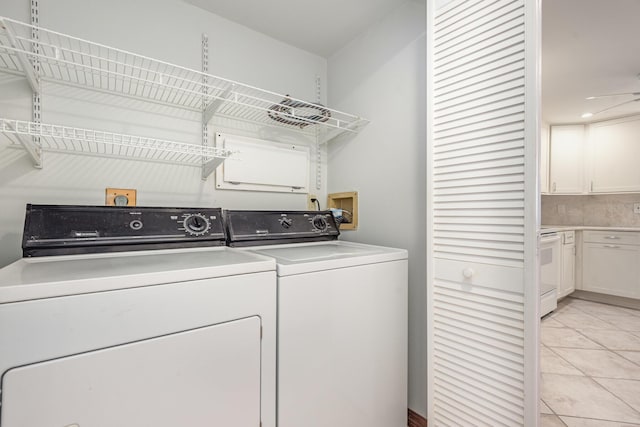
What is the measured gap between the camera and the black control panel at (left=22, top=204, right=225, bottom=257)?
1.09m

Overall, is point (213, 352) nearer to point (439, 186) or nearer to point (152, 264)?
point (152, 264)

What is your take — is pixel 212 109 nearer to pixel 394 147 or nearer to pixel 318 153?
pixel 318 153

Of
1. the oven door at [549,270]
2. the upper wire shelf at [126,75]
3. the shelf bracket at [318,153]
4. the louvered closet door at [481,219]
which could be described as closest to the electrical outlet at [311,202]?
the shelf bracket at [318,153]

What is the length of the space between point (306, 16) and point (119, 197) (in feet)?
5.14

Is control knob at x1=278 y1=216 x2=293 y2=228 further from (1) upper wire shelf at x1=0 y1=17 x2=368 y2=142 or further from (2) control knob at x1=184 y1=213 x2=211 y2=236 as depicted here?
(1) upper wire shelf at x1=0 y1=17 x2=368 y2=142

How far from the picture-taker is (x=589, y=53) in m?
2.51

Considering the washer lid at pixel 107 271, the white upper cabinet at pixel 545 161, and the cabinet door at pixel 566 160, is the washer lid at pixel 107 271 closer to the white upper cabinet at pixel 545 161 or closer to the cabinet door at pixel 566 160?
the white upper cabinet at pixel 545 161

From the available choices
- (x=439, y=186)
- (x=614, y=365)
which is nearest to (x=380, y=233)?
(x=439, y=186)

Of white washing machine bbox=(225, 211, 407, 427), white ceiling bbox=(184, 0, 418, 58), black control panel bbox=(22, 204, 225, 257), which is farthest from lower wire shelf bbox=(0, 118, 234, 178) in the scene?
white ceiling bbox=(184, 0, 418, 58)

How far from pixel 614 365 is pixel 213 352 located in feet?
10.3

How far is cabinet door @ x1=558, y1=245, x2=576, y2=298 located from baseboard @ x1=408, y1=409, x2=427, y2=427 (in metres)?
A: 3.38

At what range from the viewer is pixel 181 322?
871mm

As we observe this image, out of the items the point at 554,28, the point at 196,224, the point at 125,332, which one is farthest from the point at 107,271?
the point at 554,28

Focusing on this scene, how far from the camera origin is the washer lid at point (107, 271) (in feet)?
2.33
